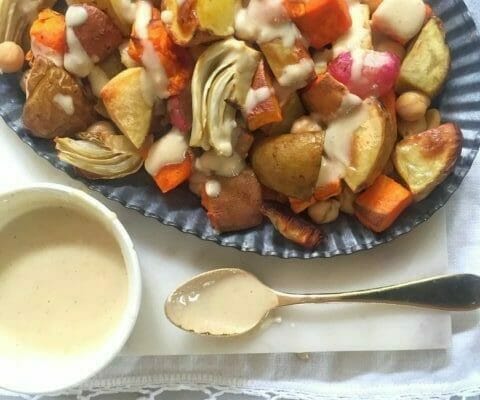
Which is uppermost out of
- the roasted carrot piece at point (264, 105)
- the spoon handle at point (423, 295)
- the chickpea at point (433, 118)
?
the roasted carrot piece at point (264, 105)

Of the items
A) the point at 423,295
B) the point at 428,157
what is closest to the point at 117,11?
the point at 428,157

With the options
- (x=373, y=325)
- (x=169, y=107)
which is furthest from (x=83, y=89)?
(x=373, y=325)

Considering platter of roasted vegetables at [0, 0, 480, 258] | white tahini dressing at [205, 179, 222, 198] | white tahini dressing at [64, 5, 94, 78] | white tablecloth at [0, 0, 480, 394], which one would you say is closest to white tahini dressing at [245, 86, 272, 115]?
platter of roasted vegetables at [0, 0, 480, 258]

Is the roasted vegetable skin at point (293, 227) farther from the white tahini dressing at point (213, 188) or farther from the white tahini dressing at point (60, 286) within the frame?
the white tahini dressing at point (60, 286)

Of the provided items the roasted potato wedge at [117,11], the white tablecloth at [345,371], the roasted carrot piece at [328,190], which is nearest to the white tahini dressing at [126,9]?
the roasted potato wedge at [117,11]

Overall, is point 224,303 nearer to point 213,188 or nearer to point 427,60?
point 213,188

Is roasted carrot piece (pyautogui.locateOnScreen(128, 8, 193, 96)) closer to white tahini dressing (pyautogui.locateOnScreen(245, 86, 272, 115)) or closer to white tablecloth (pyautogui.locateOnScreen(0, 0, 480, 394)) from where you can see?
→ white tahini dressing (pyautogui.locateOnScreen(245, 86, 272, 115))
